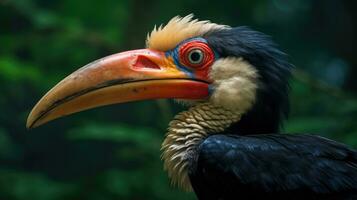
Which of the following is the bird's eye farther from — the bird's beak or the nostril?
the nostril

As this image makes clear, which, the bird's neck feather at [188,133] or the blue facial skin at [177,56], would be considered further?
the blue facial skin at [177,56]

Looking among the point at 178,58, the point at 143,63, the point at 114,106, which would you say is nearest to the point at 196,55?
the point at 178,58

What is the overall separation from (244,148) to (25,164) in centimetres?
646

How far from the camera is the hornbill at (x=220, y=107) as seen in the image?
3557mm

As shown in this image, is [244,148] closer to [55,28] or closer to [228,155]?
[228,155]

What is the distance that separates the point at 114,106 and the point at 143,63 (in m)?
4.98

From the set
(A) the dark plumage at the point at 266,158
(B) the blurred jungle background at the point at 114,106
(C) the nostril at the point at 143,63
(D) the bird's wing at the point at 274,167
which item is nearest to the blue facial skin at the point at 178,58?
(C) the nostril at the point at 143,63

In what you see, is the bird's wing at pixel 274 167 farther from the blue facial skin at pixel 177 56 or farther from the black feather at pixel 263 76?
the blue facial skin at pixel 177 56

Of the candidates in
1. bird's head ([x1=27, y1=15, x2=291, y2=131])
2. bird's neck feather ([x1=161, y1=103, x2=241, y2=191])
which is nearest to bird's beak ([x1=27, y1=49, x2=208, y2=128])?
bird's head ([x1=27, y1=15, x2=291, y2=131])

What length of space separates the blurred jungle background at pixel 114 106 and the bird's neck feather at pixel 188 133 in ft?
7.23

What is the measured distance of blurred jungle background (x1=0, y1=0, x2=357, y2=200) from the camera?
7109mm

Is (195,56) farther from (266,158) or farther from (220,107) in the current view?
(266,158)

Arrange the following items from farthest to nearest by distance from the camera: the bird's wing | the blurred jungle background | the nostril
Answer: the blurred jungle background → the nostril → the bird's wing

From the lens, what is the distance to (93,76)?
3.92 meters
